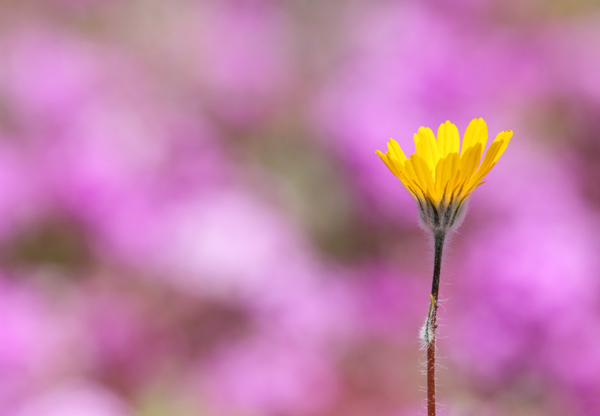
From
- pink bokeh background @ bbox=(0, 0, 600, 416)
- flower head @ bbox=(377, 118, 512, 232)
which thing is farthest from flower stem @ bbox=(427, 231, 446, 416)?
pink bokeh background @ bbox=(0, 0, 600, 416)

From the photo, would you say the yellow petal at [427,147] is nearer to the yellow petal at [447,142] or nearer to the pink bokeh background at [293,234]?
the yellow petal at [447,142]

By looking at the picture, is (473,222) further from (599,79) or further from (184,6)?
(184,6)

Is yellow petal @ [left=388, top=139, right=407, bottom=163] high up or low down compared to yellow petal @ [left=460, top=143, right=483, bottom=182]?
up

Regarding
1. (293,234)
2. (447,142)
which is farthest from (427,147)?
(293,234)

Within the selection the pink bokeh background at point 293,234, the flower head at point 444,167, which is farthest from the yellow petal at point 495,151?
the pink bokeh background at point 293,234

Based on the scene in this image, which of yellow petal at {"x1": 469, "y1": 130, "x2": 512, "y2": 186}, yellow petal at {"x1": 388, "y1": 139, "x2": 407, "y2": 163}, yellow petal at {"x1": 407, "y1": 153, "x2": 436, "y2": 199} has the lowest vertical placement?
yellow petal at {"x1": 407, "y1": 153, "x2": 436, "y2": 199}

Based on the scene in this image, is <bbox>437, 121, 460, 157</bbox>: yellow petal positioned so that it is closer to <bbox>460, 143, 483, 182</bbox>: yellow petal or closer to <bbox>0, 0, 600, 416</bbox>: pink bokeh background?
<bbox>460, 143, 483, 182</bbox>: yellow petal

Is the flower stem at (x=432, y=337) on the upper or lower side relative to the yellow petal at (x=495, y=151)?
lower

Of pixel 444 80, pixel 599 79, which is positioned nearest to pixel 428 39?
pixel 444 80
